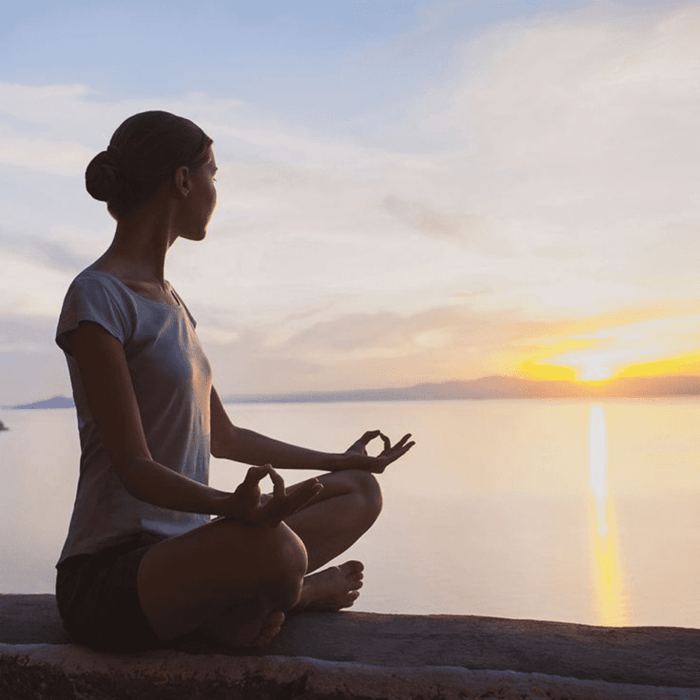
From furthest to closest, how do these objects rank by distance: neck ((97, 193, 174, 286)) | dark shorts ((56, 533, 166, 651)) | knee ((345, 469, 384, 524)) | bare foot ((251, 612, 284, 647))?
knee ((345, 469, 384, 524))
neck ((97, 193, 174, 286))
bare foot ((251, 612, 284, 647))
dark shorts ((56, 533, 166, 651))

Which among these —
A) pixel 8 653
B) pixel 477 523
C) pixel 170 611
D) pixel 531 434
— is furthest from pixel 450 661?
pixel 531 434

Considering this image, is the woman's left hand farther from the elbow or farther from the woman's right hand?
the woman's right hand

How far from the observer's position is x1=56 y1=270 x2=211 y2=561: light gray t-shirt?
7.69ft

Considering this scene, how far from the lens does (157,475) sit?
2166 millimetres

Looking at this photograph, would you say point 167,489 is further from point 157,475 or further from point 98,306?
point 98,306

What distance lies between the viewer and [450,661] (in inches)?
93.0

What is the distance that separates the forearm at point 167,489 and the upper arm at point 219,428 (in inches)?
29.2

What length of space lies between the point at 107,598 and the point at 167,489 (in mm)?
356

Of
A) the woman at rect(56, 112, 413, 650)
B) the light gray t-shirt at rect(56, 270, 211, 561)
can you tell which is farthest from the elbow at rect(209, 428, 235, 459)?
the light gray t-shirt at rect(56, 270, 211, 561)

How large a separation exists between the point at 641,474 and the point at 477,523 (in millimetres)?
10094

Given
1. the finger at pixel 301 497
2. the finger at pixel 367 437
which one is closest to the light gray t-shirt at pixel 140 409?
the finger at pixel 301 497

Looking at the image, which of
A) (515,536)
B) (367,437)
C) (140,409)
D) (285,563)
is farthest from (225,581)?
(515,536)

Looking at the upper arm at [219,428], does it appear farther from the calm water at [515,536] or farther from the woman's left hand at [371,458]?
the calm water at [515,536]

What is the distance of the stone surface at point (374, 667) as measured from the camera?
86.6 inches
